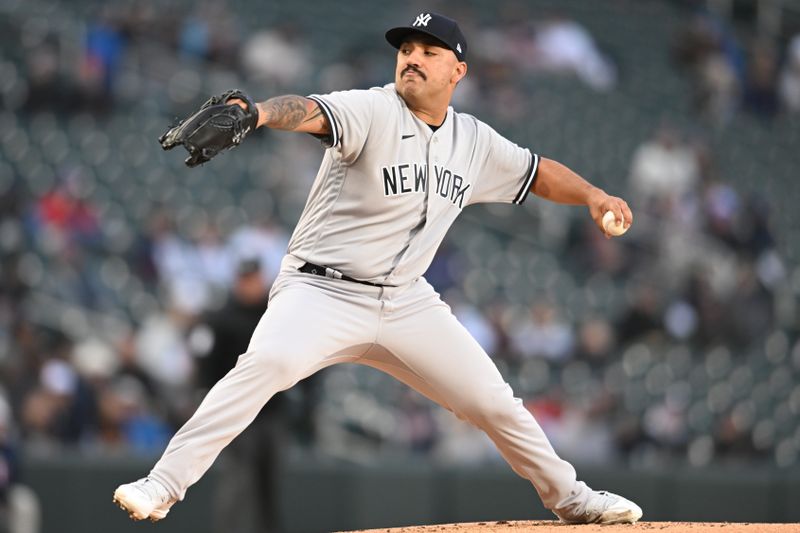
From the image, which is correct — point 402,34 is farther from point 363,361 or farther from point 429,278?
point 429,278

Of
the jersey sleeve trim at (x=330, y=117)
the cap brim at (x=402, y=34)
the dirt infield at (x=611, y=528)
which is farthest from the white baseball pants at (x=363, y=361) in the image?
the cap brim at (x=402, y=34)

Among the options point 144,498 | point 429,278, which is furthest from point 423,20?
point 429,278

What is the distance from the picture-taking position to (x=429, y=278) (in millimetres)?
11344

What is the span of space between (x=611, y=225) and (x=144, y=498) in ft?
5.98

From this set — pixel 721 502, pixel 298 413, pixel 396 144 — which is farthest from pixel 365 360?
pixel 721 502

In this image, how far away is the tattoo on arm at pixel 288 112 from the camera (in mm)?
4121

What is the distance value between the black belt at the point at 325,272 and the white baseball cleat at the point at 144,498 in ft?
2.91

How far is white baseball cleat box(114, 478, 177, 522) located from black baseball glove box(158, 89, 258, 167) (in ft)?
3.47

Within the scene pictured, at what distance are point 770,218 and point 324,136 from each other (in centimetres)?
1012

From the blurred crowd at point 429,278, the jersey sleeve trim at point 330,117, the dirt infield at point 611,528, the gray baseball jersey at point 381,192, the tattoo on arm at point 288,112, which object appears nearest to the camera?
the tattoo on arm at point 288,112

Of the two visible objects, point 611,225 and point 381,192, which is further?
point 611,225

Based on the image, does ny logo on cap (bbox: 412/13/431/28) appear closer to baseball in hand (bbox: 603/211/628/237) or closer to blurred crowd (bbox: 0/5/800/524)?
baseball in hand (bbox: 603/211/628/237)

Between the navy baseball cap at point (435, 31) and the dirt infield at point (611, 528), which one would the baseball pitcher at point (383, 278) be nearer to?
the navy baseball cap at point (435, 31)

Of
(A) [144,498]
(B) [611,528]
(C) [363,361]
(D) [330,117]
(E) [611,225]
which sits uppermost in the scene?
(D) [330,117]
